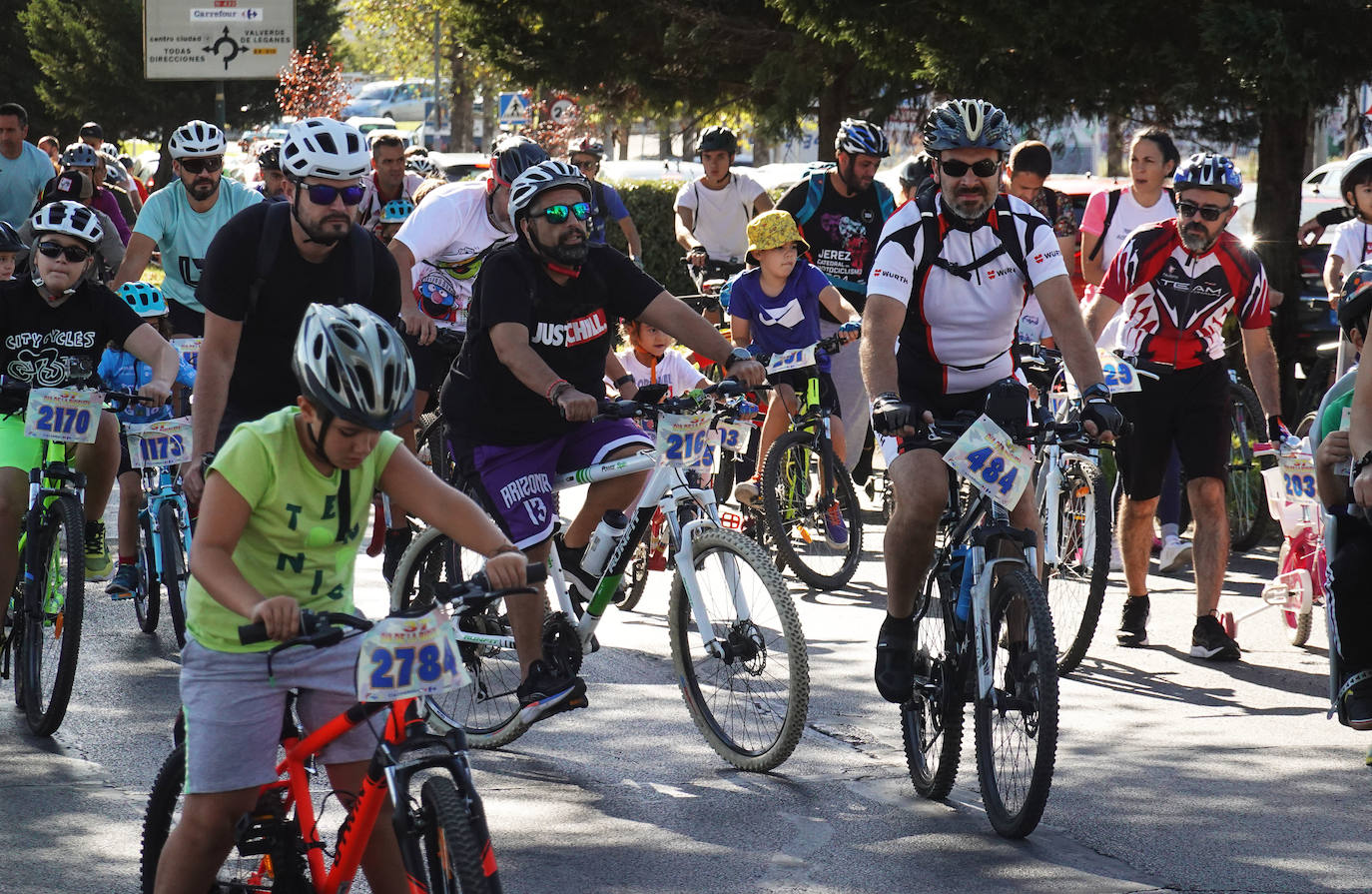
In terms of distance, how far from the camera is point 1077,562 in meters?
7.95

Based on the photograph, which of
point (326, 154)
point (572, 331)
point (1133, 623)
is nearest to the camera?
point (326, 154)

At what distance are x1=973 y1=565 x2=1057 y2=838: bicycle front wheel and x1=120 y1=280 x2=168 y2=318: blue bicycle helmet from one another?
4.80 m

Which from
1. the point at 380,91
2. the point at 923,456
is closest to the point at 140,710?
the point at 923,456

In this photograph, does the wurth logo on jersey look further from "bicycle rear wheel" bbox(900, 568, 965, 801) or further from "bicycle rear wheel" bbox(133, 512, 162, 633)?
"bicycle rear wheel" bbox(133, 512, 162, 633)

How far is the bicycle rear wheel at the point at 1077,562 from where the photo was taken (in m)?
7.55

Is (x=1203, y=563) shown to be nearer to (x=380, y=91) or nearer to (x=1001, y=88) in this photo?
(x=1001, y=88)

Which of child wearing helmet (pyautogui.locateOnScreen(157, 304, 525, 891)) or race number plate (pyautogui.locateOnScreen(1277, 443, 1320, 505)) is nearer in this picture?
child wearing helmet (pyautogui.locateOnScreen(157, 304, 525, 891))

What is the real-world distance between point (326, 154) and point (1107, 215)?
542cm

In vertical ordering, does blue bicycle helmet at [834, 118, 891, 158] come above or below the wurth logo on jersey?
above

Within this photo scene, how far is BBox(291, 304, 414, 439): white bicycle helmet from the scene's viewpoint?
3.71m

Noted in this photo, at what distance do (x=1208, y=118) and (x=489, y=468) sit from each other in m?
7.82

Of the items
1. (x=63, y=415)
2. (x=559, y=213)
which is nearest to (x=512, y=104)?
(x=63, y=415)

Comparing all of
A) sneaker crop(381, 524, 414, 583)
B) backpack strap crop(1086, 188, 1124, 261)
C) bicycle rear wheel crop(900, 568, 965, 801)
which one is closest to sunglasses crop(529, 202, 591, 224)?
bicycle rear wheel crop(900, 568, 965, 801)

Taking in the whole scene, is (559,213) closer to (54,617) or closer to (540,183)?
(540,183)
